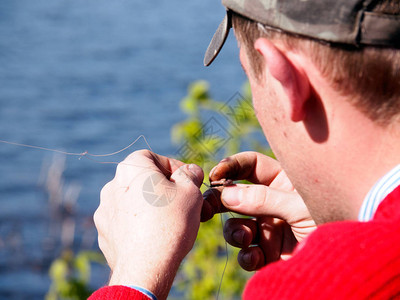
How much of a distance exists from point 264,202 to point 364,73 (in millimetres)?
805

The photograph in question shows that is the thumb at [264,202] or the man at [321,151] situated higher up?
the man at [321,151]

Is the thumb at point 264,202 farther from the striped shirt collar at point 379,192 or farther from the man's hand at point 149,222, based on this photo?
the striped shirt collar at point 379,192

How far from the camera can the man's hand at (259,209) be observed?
82.0 inches

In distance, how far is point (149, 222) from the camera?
1.79m

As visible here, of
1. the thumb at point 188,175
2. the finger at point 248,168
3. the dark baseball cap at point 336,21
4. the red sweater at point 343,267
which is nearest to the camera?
the red sweater at point 343,267

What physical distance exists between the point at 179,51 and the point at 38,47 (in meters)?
2.80

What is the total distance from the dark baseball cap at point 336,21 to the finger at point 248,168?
0.86m

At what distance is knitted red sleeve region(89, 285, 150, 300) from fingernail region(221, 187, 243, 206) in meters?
0.53

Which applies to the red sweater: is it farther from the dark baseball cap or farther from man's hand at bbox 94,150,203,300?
man's hand at bbox 94,150,203,300

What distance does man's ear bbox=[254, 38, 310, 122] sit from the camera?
1.38 metres

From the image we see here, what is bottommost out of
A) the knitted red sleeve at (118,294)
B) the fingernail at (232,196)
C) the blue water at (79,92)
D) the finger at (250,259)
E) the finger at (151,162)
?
the blue water at (79,92)

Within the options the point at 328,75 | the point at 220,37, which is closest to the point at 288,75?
the point at 328,75

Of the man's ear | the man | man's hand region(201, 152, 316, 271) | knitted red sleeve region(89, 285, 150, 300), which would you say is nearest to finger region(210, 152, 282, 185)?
man's hand region(201, 152, 316, 271)

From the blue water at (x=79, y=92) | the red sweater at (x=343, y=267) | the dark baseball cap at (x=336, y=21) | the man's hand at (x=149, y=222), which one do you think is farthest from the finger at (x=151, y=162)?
the blue water at (x=79, y=92)
